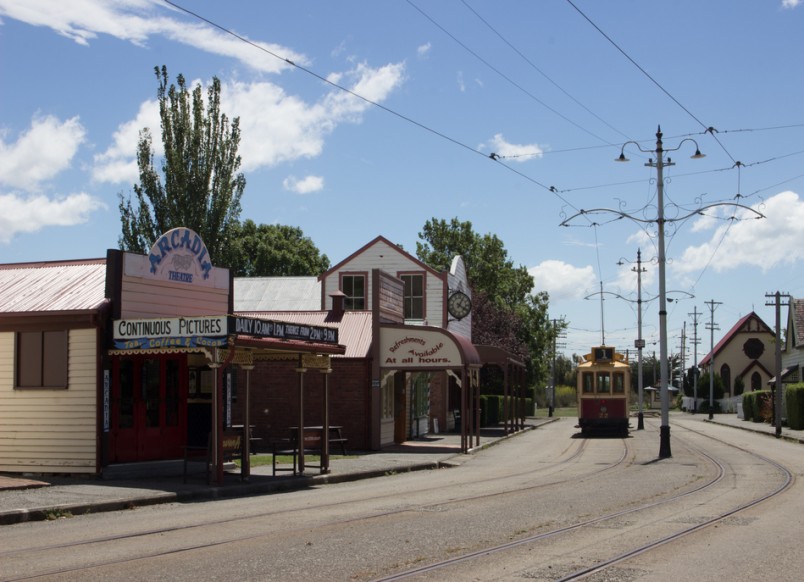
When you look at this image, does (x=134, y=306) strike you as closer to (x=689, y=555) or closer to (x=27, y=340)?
(x=27, y=340)

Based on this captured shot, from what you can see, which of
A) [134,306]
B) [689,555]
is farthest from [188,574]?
[134,306]

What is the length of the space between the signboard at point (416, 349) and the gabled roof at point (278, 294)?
11.4 m

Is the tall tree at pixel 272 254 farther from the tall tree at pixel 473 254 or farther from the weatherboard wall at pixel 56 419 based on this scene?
the weatherboard wall at pixel 56 419

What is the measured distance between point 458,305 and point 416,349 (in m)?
11.1

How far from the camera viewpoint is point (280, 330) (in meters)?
19.0

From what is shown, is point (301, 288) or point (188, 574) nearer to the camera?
point (188, 574)

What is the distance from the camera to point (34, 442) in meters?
18.9

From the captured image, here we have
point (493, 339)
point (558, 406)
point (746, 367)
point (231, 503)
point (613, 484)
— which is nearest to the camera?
point (231, 503)

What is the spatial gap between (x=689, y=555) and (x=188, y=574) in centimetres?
517

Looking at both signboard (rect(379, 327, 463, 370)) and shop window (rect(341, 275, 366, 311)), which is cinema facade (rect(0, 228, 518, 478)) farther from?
shop window (rect(341, 275, 366, 311))

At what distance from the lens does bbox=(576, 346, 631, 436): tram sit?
128ft

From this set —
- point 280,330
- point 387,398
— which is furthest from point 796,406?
point 280,330

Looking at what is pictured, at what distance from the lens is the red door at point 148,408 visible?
63.3 feet

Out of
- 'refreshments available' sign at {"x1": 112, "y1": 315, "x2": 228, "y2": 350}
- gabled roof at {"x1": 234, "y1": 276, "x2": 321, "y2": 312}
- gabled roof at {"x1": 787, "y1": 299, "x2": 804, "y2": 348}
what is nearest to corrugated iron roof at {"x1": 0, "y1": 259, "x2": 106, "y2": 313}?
'refreshments available' sign at {"x1": 112, "y1": 315, "x2": 228, "y2": 350}
